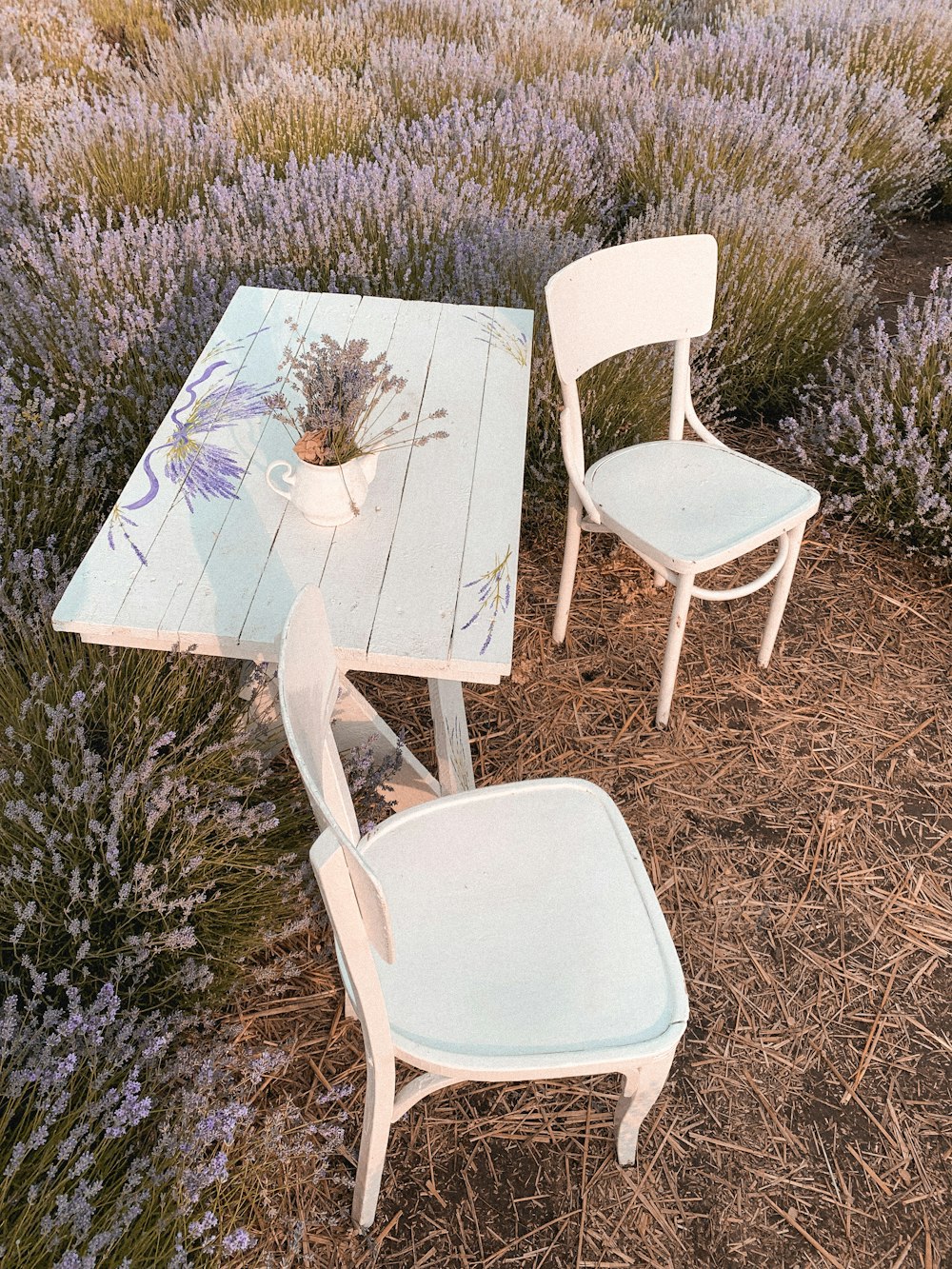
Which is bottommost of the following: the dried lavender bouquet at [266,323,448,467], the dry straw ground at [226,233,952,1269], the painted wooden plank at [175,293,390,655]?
the dry straw ground at [226,233,952,1269]

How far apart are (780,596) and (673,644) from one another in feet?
1.25

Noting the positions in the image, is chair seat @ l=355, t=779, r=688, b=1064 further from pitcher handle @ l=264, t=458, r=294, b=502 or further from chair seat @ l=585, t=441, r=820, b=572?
chair seat @ l=585, t=441, r=820, b=572

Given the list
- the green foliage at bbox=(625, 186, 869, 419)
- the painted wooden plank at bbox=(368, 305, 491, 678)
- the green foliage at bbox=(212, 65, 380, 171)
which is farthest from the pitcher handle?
the green foliage at bbox=(212, 65, 380, 171)

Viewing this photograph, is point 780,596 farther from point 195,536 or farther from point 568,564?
point 195,536

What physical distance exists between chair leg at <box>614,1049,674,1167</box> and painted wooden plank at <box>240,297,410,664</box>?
0.74 meters

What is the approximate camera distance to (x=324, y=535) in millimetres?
1614

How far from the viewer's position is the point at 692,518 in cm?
215

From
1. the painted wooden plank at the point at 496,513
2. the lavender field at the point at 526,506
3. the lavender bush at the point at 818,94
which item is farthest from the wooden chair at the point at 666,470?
the lavender bush at the point at 818,94

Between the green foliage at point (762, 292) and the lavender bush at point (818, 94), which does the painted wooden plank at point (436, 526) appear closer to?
the green foliage at point (762, 292)

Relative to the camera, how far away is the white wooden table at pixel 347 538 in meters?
1.46

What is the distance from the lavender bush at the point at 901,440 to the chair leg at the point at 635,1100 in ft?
6.16

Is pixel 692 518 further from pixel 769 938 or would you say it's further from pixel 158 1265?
pixel 158 1265

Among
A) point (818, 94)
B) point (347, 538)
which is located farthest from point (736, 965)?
point (818, 94)

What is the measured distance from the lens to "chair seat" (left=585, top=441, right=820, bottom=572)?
2.08m
